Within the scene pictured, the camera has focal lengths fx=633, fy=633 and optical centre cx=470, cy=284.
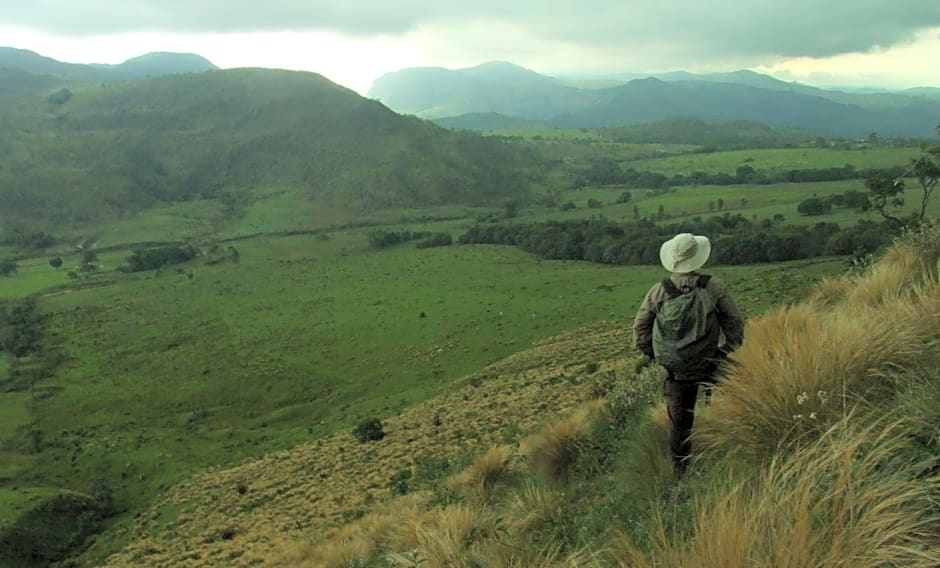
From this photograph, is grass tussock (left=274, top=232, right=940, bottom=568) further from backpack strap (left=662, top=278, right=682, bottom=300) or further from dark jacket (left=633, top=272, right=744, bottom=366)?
backpack strap (left=662, top=278, right=682, bottom=300)

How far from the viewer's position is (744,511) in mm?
2895

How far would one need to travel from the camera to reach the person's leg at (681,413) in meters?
5.42

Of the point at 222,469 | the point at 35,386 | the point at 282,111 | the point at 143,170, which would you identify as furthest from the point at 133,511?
the point at 282,111

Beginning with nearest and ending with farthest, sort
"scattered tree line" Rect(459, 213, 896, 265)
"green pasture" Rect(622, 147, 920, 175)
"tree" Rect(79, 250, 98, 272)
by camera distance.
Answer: "scattered tree line" Rect(459, 213, 896, 265), "tree" Rect(79, 250, 98, 272), "green pasture" Rect(622, 147, 920, 175)

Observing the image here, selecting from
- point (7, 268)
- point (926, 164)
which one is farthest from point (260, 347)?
point (7, 268)

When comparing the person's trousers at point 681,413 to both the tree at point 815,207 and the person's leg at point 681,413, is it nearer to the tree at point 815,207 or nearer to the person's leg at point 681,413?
the person's leg at point 681,413

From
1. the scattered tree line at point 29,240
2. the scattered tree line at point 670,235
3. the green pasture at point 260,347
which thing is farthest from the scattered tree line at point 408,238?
the scattered tree line at point 29,240

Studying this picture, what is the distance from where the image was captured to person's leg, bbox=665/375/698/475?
213 inches

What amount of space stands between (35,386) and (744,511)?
2769 inches

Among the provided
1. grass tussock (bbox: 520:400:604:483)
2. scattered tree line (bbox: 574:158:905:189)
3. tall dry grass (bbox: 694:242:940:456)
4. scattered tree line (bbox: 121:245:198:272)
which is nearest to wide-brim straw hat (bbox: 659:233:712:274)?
tall dry grass (bbox: 694:242:940:456)

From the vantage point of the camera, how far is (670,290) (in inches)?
214

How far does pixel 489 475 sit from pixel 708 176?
154 metres

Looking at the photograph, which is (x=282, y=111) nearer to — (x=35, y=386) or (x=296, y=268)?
(x=296, y=268)

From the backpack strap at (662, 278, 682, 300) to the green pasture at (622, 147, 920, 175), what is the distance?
14321cm
